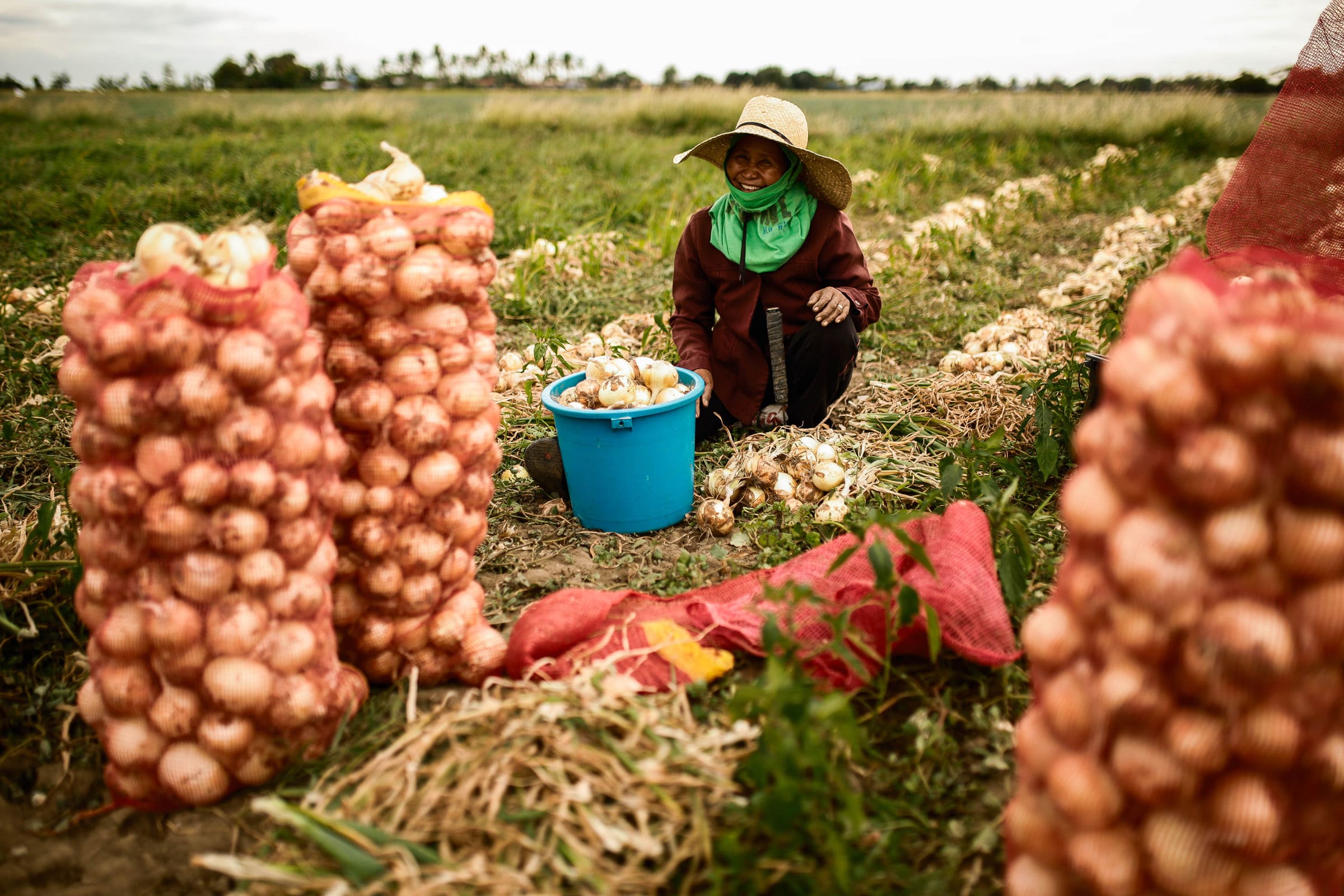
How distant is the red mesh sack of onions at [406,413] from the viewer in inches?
60.7

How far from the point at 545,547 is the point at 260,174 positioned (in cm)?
705

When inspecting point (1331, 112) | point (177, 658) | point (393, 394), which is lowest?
point (177, 658)

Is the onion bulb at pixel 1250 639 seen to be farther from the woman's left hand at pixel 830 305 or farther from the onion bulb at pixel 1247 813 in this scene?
the woman's left hand at pixel 830 305

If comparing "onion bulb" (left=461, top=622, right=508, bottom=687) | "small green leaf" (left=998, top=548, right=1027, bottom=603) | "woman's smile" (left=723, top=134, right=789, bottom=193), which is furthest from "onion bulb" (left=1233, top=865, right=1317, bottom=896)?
"woman's smile" (left=723, top=134, right=789, bottom=193)

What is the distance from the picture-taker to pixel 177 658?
134 cm

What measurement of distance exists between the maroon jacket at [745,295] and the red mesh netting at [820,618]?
1227 mm

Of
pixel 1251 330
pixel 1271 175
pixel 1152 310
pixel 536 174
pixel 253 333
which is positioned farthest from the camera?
pixel 536 174

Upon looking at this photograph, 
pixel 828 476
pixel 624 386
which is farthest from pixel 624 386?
pixel 828 476

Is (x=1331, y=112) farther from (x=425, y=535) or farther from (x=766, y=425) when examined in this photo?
(x=425, y=535)

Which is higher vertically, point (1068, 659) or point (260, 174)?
point (260, 174)

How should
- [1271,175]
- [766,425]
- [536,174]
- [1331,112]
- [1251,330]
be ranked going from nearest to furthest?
[1251,330] < [1331,112] < [1271,175] < [766,425] < [536,174]

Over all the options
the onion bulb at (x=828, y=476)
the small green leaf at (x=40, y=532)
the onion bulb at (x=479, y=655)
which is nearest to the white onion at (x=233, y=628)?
the onion bulb at (x=479, y=655)

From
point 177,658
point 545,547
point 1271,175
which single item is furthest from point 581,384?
point 1271,175

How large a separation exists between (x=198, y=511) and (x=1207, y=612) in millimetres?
1366
